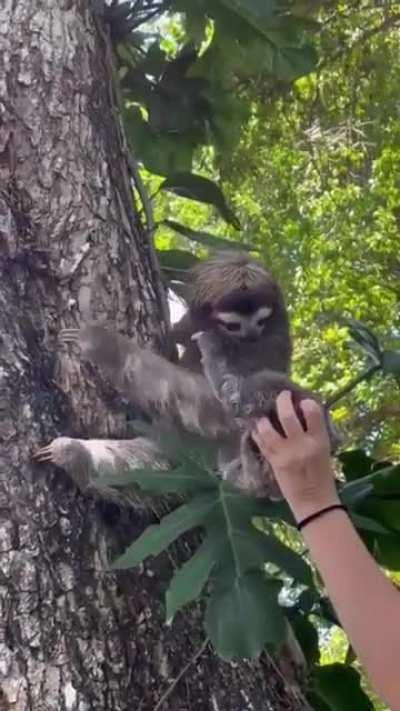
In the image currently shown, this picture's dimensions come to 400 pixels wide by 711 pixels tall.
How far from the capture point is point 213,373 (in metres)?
2.10

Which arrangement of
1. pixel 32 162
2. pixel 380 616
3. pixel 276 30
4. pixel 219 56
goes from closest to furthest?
pixel 380 616, pixel 32 162, pixel 276 30, pixel 219 56

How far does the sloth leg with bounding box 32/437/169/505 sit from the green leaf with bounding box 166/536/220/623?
155 mm

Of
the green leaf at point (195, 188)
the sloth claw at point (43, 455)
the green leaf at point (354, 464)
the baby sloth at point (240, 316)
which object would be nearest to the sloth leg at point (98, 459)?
the sloth claw at point (43, 455)

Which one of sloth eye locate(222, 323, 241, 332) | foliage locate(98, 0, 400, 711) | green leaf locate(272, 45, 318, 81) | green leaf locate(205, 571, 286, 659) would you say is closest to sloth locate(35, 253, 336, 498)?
sloth eye locate(222, 323, 241, 332)

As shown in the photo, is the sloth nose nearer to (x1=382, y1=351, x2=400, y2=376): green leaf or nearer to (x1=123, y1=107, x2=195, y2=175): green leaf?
(x1=382, y1=351, x2=400, y2=376): green leaf

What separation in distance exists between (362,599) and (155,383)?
81cm

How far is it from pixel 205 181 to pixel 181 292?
33 centimetres

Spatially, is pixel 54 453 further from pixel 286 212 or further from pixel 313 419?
pixel 286 212

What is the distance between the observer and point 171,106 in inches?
108

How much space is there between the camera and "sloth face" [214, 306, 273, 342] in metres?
2.12

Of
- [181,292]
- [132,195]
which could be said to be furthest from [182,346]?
[132,195]

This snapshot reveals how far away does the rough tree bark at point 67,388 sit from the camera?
1.56 metres

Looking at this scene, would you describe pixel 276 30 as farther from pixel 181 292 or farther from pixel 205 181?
pixel 181 292

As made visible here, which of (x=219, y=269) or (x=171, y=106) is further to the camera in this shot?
(x=171, y=106)
